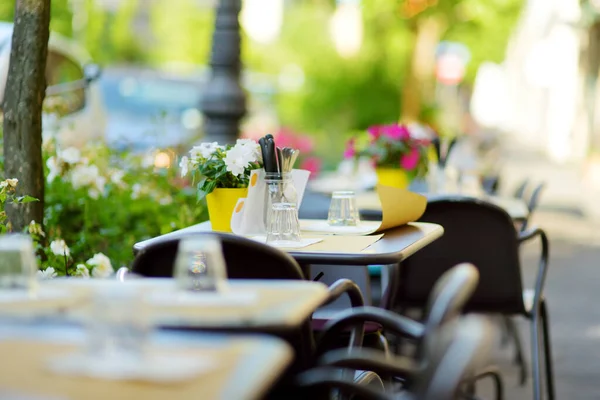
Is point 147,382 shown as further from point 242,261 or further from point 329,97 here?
point 329,97

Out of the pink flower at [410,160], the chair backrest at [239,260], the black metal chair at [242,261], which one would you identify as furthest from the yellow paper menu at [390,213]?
the pink flower at [410,160]

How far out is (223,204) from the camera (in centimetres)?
423

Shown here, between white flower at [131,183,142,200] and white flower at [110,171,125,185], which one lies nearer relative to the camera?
white flower at [110,171,125,185]

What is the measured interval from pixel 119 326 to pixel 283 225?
1966 millimetres

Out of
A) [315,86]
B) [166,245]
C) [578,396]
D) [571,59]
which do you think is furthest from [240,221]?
[571,59]

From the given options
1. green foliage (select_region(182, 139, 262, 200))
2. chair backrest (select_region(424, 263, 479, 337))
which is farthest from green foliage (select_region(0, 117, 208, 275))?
chair backrest (select_region(424, 263, 479, 337))

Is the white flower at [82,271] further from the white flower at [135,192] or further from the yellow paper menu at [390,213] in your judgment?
the white flower at [135,192]

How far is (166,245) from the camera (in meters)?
3.24

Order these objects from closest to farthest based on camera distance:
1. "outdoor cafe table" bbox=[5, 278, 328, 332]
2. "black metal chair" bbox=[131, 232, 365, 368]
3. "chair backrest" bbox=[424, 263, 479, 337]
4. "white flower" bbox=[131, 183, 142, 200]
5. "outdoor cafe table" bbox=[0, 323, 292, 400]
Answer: "outdoor cafe table" bbox=[0, 323, 292, 400] → "outdoor cafe table" bbox=[5, 278, 328, 332] → "chair backrest" bbox=[424, 263, 479, 337] → "black metal chair" bbox=[131, 232, 365, 368] → "white flower" bbox=[131, 183, 142, 200]

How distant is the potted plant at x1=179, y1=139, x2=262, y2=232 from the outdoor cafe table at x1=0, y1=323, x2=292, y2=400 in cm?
199

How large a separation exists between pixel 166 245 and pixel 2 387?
1363 mm

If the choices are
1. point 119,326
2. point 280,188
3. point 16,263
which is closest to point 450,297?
point 119,326

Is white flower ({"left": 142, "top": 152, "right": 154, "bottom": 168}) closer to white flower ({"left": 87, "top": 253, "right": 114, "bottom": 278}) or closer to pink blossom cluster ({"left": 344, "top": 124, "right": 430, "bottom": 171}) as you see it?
pink blossom cluster ({"left": 344, "top": 124, "right": 430, "bottom": 171})

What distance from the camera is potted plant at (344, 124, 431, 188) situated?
7.18 m
